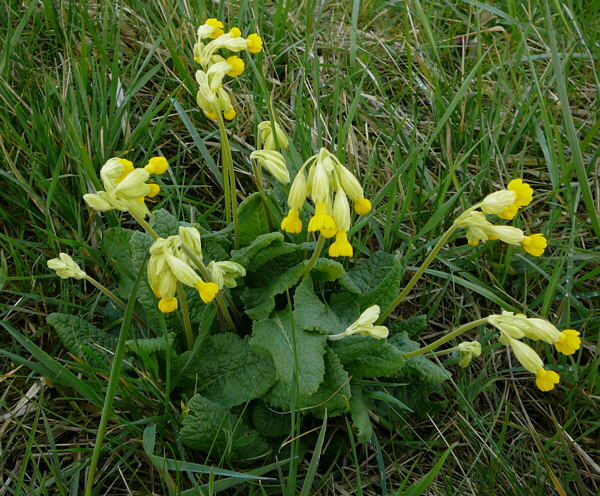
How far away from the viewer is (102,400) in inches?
85.4

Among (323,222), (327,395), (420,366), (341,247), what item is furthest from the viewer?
(420,366)

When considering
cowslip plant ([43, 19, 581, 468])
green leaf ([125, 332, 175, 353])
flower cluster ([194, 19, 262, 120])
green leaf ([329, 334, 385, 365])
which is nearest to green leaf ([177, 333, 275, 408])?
cowslip plant ([43, 19, 581, 468])

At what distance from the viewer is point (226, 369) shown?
2.35 metres

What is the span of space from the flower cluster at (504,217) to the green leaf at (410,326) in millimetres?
431

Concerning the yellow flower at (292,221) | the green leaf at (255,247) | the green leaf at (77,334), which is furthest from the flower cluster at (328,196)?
the green leaf at (77,334)

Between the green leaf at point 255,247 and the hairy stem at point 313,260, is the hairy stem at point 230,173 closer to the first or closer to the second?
the green leaf at point 255,247

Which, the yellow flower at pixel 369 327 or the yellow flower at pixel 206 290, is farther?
→ the yellow flower at pixel 369 327

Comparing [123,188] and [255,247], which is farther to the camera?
[255,247]

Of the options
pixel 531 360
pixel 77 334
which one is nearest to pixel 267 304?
pixel 77 334

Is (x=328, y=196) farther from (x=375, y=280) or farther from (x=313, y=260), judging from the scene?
(x=375, y=280)

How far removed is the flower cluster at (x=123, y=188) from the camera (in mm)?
1938

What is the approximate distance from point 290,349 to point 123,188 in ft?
2.40

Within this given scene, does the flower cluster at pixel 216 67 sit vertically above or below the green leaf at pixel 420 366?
above

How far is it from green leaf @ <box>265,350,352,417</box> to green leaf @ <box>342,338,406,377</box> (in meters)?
0.10
